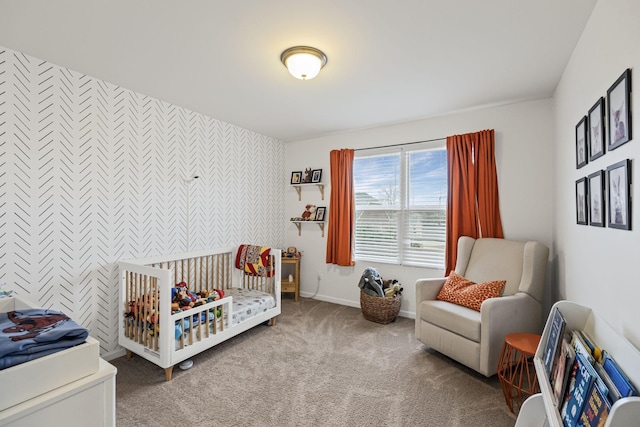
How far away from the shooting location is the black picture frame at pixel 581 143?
5.97 ft

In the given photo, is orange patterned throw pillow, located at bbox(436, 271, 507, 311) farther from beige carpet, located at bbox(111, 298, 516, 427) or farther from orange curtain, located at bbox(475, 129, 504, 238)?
orange curtain, located at bbox(475, 129, 504, 238)

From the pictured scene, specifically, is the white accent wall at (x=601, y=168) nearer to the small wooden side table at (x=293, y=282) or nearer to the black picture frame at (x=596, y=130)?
the black picture frame at (x=596, y=130)

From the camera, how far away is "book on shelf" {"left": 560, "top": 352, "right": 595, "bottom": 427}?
1037mm

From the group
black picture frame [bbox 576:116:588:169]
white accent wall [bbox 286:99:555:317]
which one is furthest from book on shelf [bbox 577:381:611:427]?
white accent wall [bbox 286:99:555:317]

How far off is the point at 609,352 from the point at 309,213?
354 centimetres

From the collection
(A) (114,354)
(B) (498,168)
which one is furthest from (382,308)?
(A) (114,354)

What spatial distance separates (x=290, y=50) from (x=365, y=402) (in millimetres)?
2428

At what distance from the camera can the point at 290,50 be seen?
2.06 meters

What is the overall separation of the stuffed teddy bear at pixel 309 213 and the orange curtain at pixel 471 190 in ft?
6.02

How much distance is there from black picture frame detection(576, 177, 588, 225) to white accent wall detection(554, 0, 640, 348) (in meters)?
0.05

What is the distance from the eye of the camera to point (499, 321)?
227 centimetres

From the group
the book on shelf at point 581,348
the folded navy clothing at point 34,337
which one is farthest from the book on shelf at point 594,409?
the folded navy clothing at point 34,337

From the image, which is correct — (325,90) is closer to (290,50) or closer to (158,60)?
(290,50)

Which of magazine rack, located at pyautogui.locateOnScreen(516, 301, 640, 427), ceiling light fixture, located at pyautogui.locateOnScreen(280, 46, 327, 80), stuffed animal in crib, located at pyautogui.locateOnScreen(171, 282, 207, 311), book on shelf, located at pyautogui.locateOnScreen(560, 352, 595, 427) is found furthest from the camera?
stuffed animal in crib, located at pyautogui.locateOnScreen(171, 282, 207, 311)
